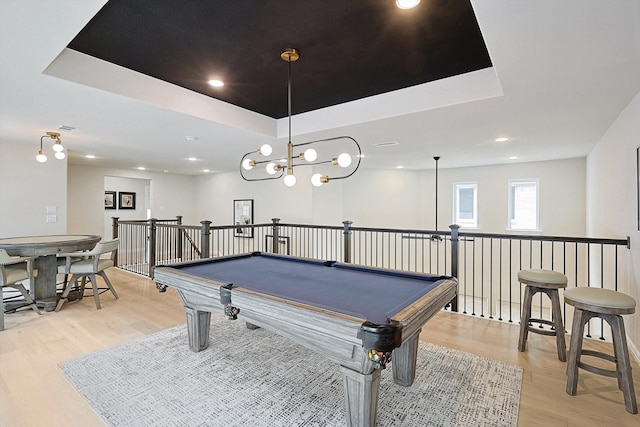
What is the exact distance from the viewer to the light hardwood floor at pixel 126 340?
1.94 meters

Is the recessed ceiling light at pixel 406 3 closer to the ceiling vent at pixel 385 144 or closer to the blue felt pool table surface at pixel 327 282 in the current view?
the blue felt pool table surface at pixel 327 282

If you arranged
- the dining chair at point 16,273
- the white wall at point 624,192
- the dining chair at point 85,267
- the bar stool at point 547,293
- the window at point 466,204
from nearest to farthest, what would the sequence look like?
the bar stool at point 547,293, the white wall at point 624,192, the dining chair at point 16,273, the dining chair at point 85,267, the window at point 466,204

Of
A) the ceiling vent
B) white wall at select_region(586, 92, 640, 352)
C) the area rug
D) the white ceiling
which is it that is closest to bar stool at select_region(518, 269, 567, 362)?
the area rug

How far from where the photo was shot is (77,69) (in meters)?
2.57

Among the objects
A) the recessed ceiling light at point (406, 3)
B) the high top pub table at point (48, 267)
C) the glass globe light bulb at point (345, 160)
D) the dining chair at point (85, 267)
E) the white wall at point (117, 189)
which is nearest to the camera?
the recessed ceiling light at point (406, 3)

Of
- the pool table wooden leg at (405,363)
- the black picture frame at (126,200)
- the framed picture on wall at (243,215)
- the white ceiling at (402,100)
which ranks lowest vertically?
the pool table wooden leg at (405,363)

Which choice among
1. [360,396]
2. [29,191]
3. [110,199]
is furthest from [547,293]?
[110,199]

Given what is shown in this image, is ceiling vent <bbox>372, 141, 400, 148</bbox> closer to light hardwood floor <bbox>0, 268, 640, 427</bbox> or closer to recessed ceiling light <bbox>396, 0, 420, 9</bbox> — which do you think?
light hardwood floor <bbox>0, 268, 640, 427</bbox>

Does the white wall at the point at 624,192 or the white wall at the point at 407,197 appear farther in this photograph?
the white wall at the point at 407,197

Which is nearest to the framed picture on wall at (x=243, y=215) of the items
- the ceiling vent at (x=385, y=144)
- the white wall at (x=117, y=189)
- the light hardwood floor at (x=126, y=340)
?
the white wall at (x=117, y=189)

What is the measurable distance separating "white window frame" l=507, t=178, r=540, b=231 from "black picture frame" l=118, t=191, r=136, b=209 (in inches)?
419

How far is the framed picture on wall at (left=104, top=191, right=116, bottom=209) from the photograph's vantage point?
8953mm

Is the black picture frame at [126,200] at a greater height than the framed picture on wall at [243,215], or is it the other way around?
the black picture frame at [126,200]

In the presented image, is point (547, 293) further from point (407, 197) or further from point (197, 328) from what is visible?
point (407, 197)
